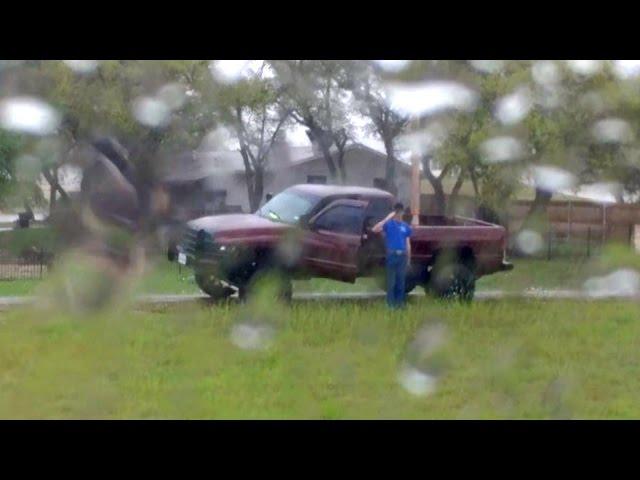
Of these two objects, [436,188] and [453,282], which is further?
[453,282]

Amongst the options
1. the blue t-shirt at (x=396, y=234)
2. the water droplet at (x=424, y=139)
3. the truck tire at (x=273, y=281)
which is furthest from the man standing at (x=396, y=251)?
the truck tire at (x=273, y=281)

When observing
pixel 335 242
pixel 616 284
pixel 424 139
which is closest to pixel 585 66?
pixel 424 139

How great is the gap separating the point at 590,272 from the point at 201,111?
2696 mm

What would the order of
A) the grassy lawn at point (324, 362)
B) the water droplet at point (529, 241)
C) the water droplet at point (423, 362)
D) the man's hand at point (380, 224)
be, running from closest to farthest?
the grassy lawn at point (324, 362) < the water droplet at point (423, 362) < the man's hand at point (380, 224) < the water droplet at point (529, 241)

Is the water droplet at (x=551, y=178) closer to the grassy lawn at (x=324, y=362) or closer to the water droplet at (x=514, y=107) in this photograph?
the water droplet at (x=514, y=107)

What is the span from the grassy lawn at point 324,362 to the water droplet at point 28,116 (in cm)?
110

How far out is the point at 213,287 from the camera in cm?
655

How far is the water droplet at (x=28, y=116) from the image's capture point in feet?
20.6

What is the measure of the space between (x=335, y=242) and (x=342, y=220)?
15 cm

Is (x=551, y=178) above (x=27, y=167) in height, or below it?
below

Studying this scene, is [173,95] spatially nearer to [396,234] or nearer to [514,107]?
[396,234]

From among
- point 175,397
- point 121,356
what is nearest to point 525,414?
point 175,397

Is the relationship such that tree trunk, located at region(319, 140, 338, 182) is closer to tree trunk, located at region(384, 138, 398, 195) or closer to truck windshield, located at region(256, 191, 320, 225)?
truck windshield, located at region(256, 191, 320, 225)

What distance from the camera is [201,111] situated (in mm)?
6438
